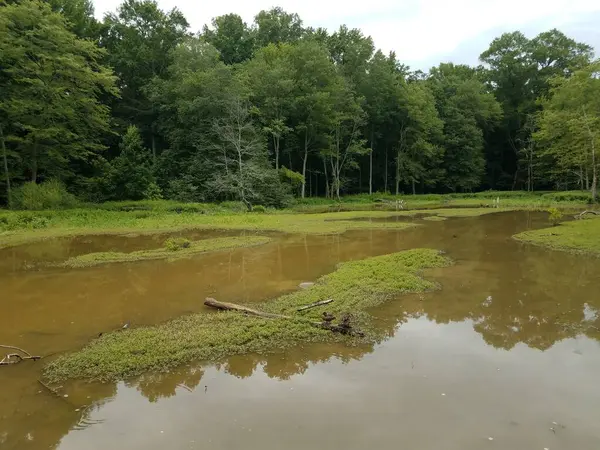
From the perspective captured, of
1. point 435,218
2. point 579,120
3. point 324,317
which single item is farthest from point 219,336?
point 579,120

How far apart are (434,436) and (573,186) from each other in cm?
5748

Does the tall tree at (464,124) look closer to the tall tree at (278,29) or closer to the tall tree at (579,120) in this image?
the tall tree at (579,120)

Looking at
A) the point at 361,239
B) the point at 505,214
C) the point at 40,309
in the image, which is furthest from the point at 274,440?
the point at 505,214

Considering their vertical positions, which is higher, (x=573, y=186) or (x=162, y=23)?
(x=162, y=23)

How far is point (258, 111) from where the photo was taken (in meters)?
37.2

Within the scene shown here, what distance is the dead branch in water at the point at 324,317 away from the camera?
27.6 ft

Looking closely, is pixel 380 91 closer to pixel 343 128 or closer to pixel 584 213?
pixel 343 128

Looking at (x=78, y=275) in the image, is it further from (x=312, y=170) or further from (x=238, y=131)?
(x=312, y=170)

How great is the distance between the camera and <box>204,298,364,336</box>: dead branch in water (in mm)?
8406

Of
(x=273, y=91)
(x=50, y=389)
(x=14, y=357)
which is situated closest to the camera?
(x=50, y=389)

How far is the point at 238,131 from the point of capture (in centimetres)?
3575

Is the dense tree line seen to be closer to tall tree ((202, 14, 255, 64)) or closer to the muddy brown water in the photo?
tall tree ((202, 14, 255, 64))

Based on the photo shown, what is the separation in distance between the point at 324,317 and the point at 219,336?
2093mm

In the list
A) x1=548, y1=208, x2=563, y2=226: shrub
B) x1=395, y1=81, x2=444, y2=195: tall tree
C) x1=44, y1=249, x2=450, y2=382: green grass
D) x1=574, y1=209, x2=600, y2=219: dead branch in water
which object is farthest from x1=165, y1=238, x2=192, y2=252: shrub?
x1=395, y1=81, x2=444, y2=195: tall tree
